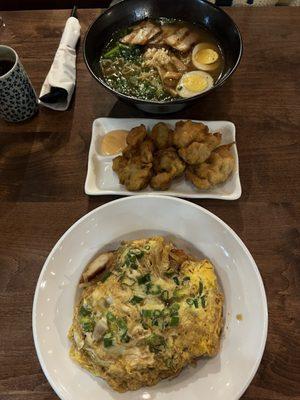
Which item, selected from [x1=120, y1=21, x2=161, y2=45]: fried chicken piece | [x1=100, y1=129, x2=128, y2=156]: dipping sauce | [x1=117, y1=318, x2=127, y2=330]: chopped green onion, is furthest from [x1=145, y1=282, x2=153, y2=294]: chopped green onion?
[x1=120, y1=21, x2=161, y2=45]: fried chicken piece

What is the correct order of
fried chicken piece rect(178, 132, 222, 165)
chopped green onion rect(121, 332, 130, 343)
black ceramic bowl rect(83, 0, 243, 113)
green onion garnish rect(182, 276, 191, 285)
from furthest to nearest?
1. black ceramic bowl rect(83, 0, 243, 113)
2. fried chicken piece rect(178, 132, 222, 165)
3. green onion garnish rect(182, 276, 191, 285)
4. chopped green onion rect(121, 332, 130, 343)

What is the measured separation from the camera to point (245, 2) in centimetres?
227

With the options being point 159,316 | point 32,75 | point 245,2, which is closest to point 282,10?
point 245,2

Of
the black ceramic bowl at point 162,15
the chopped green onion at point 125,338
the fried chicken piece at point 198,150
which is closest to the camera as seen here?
the chopped green onion at point 125,338

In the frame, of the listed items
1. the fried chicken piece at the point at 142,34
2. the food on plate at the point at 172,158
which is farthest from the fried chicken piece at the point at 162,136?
→ the fried chicken piece at the point at 142,34

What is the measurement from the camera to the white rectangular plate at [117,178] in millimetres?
1510

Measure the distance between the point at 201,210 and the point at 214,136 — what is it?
0.35m

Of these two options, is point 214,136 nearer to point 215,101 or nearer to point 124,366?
point 215,101

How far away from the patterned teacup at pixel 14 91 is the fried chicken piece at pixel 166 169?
0.67 meters

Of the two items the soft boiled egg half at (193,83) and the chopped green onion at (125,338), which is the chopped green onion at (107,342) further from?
the soft boiled egg half at (193,83)

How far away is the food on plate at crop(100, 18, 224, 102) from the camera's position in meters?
1.67

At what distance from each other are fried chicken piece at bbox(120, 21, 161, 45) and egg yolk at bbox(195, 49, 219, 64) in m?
0.23

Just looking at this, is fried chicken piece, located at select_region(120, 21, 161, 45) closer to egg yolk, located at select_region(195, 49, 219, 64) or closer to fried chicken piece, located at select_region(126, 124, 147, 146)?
egg yolk, located at select_region(195, 49, 219, 64)

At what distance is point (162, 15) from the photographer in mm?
1821
